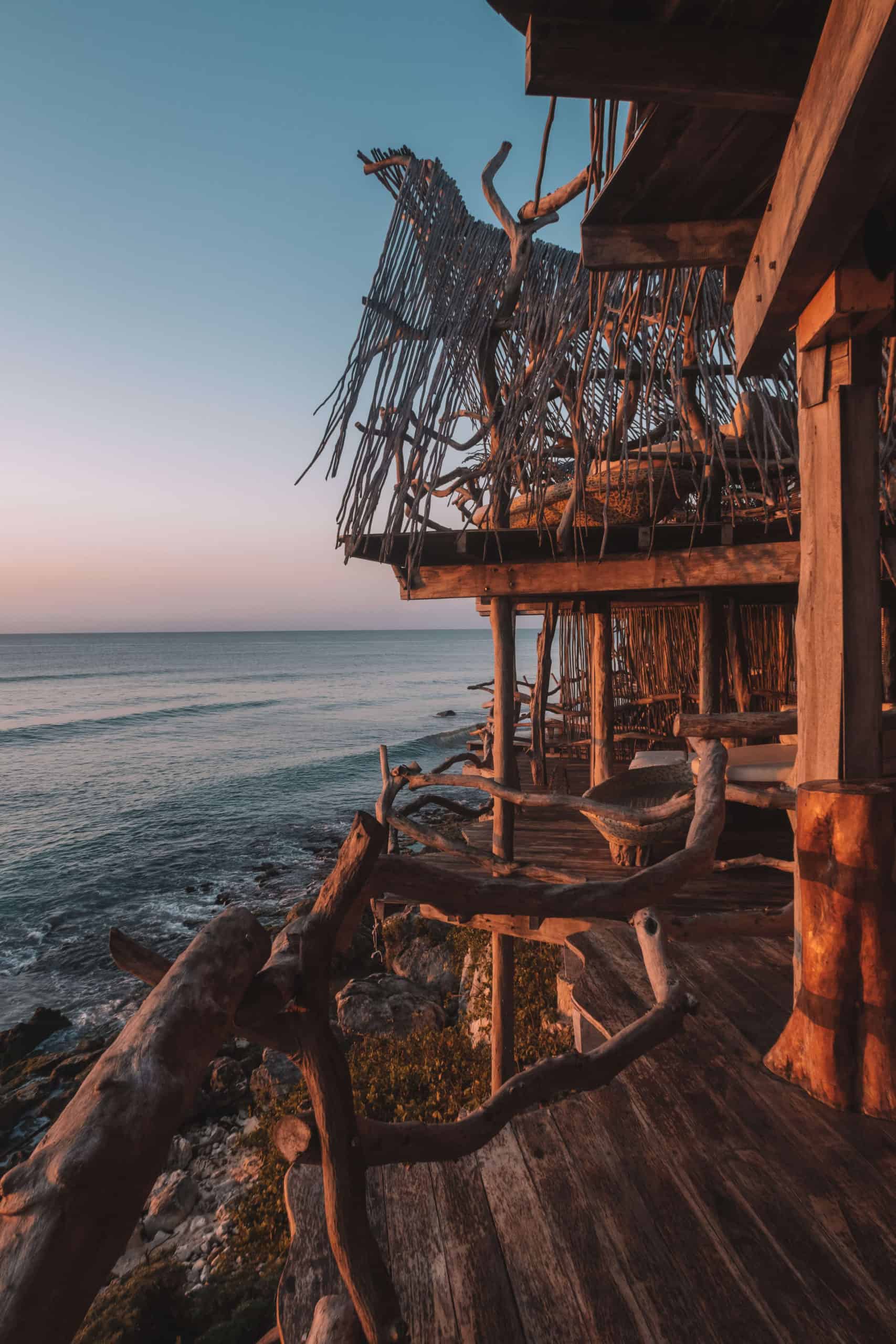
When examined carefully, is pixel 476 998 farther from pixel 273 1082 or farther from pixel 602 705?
pixel 602 705

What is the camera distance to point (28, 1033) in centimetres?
1003

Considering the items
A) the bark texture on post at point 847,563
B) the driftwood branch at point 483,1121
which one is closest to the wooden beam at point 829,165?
the bark texture on post at point 847,563

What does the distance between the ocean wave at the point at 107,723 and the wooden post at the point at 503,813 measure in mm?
34020

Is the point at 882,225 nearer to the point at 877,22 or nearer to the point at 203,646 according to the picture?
the point at 877,22

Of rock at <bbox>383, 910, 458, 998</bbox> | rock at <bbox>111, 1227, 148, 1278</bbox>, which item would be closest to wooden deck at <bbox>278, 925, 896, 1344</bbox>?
rock at <bbox>111, 1227, 148, 1278</bbox>

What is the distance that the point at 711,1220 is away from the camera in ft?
6.42

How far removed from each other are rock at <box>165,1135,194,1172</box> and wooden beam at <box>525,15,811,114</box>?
8976mm

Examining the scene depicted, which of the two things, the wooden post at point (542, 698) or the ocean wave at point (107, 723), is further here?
the ocean wave at point (107, 723)

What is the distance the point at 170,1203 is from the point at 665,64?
900 cm

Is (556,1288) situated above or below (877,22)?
below

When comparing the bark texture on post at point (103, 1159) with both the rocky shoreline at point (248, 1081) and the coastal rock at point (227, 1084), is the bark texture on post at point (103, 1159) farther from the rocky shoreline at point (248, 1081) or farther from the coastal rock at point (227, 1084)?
the coastal rock at point (227, 1084)

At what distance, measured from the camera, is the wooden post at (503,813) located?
613 centimetres

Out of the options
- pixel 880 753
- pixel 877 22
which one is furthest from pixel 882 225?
pixel 880 753

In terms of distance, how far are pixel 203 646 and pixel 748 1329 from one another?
428ft
